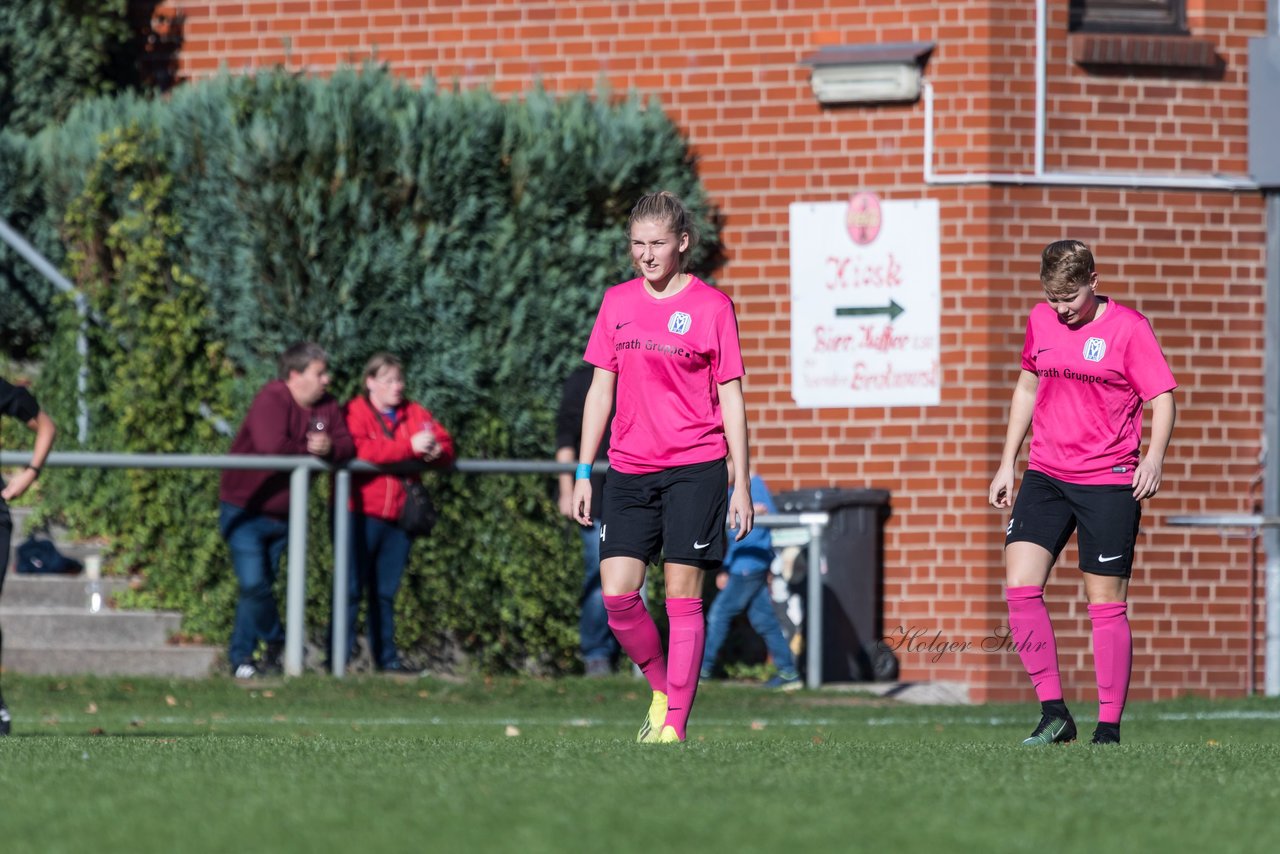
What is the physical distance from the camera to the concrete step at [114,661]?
12.1 metres

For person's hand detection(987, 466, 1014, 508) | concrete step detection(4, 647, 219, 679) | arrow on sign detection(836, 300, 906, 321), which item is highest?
arrow on sign detection(836, 300, 906, 321)

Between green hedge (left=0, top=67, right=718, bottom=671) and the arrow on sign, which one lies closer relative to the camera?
green hedge (left=0, top=67, right=718, bottom=671)

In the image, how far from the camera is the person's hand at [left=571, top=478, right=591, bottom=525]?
7.22 meters

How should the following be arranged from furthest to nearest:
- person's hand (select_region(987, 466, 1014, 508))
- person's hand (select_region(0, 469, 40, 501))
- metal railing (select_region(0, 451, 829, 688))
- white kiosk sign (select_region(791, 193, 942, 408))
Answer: white kiosk sign (select_region(791, 193, 942, 408)) → metal railing (select_region(0, 451, 829, 688)) → person's hand (select_region(0, 469, 40, 501)) → person's hand (select_region(987, 466, 1014, 508))

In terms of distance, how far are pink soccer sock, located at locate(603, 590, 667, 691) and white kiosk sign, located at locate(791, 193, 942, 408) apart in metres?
5.84

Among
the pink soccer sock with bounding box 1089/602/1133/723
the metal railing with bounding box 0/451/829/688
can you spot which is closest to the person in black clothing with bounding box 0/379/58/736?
the metal railing with bounding box 0/451/829/688

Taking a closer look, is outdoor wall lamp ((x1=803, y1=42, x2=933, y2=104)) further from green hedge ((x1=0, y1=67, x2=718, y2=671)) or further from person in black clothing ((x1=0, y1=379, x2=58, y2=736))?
person in black clothing ((x1=0, y1=379, x2=58, y2=736))

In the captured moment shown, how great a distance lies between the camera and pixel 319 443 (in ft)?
37.7

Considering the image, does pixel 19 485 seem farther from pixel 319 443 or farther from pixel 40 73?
pixel 40 73

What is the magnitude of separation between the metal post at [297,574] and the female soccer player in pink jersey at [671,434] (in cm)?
452

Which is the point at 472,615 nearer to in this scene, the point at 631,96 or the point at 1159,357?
the point at 631,96

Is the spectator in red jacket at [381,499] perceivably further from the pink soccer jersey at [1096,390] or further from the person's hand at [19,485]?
the pink soccer jersey at [1096,390]

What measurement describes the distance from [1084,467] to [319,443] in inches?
201

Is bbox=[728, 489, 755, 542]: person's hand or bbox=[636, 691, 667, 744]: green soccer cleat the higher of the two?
bbox=[728, 489, 755, 542]: person's hand
